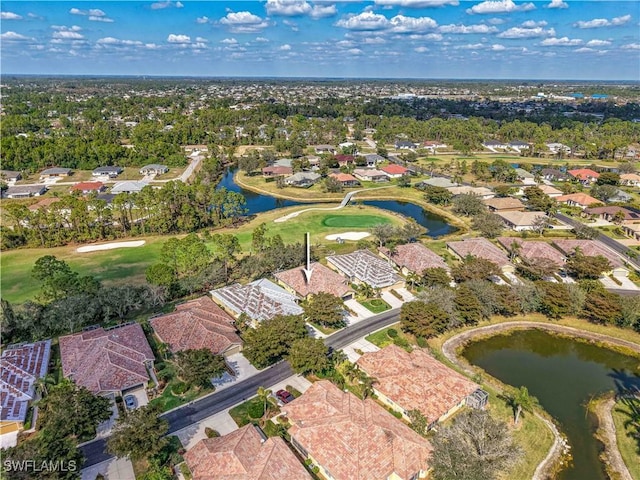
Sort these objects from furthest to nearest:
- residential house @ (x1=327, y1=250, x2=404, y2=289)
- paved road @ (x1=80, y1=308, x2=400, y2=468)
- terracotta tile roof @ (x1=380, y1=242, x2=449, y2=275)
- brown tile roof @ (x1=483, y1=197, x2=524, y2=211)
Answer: brown tile roof @ (x1=483, y1=197, x2=524, y2=211), terracotta tile roof @ (x1=380, y1=242, x2=449, y2=275), residential house @ (x1=327, y1=250, x2=404, y2=289), paved road @ (x1=80, y1=308, x2=400, y2=468)

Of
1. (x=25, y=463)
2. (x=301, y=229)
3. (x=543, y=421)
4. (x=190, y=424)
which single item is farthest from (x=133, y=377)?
(x=301, y=229)

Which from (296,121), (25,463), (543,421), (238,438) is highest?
(296,121)

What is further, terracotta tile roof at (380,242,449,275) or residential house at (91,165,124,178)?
residential house at (91,165,124,178)

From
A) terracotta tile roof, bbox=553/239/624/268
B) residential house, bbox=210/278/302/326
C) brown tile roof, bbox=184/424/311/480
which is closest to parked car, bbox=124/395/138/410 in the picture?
brown tile roof, bbox=184/424/311/480

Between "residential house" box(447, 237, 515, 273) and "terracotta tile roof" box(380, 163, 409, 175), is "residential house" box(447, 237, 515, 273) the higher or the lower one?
the lower one

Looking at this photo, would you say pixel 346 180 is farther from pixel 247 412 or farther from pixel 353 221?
pixel 247 412

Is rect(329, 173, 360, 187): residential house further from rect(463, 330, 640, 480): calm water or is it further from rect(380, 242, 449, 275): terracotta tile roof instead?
rect(463, 330, 640, 480): calm water

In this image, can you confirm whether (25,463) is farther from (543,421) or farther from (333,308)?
(543,421)

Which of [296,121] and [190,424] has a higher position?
[296,121]
